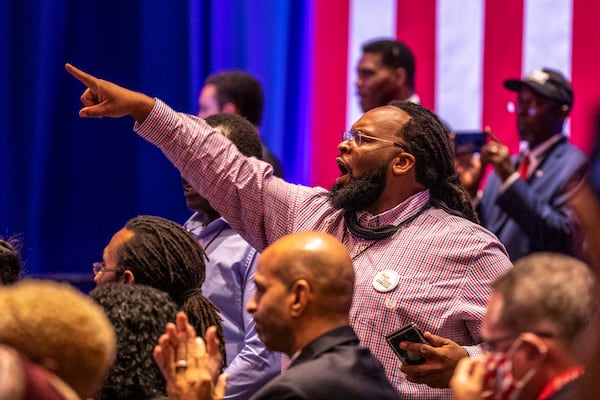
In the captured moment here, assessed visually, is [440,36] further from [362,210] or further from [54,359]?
[54,359]

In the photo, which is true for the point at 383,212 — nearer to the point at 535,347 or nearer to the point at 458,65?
the point at 535,347

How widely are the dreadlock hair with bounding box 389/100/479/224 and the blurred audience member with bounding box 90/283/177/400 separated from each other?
3.59 feet

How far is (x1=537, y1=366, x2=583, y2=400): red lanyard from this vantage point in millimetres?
2193

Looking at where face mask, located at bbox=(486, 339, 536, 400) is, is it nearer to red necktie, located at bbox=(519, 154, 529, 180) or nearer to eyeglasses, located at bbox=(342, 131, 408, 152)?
eyeglasses, located at bbox=(342, 131, 408, 152)

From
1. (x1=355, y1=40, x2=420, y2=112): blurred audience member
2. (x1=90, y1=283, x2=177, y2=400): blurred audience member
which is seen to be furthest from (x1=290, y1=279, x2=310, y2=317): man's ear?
(x1=355, y1=40, x2=420, y2=112): blurred audience member

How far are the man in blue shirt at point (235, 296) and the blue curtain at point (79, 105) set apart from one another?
189cm

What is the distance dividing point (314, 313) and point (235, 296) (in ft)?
3.89

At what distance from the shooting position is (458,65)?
600 cm

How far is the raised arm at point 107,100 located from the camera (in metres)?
3.34

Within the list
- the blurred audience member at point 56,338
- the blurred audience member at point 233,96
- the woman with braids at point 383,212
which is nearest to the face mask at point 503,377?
the blurred audience member at point 56,338

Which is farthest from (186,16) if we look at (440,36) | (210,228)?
(210,228)

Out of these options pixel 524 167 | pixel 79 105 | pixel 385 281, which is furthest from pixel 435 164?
pixel 79 105

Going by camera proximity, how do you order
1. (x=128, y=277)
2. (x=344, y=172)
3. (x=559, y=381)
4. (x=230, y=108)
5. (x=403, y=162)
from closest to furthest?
(x=559, y=381) < (x=128, y=277) < (x=403, y=162) < (x=344, y=172) < (x=230, y=108)

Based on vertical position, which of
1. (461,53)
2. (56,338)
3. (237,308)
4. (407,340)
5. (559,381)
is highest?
(461,53)
